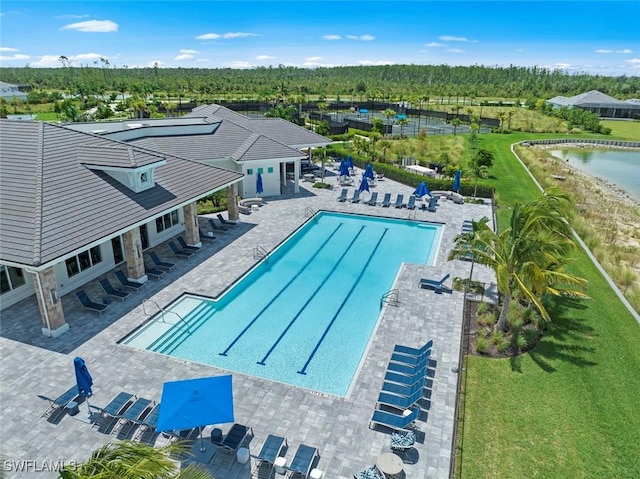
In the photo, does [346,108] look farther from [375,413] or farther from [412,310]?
[375,413]

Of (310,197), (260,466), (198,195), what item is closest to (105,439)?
(260,466)

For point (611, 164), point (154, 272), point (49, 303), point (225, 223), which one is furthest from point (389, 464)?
point (611, 164)

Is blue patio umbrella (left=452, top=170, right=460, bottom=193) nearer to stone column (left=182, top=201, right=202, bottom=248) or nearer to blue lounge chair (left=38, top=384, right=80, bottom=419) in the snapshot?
stone column (left=182, top=201, right=202, bottom=248)

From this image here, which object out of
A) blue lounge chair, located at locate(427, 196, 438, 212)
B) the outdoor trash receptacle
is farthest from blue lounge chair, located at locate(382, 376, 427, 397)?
blue lounge chair, located at locate(427, 196, 438, 212)

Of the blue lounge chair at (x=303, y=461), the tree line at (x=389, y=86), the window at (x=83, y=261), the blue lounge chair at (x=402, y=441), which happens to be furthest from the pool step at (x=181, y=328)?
the tree line at (x=389, y=86)

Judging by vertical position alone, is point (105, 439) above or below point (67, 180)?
below

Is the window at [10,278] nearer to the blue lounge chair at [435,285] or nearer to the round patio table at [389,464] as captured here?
the round patio table at [389,464]

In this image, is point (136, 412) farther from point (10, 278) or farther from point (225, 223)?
point (225, 223)
